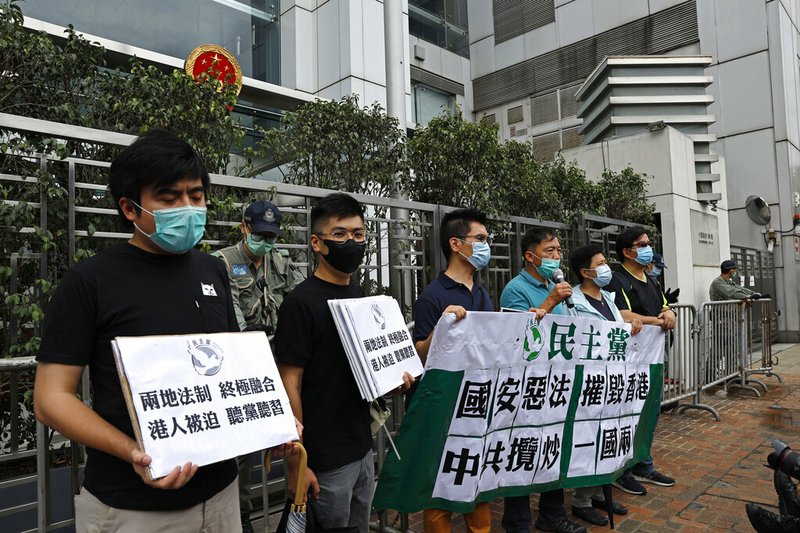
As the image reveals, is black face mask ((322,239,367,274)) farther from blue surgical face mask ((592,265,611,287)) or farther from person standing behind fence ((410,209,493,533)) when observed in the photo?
blue surgical face mask ((592,265,611,287))

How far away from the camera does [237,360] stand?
1.83 m

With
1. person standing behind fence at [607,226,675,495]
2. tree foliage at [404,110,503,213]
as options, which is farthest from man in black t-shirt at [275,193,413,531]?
tree foliage at [404,110,503,213]

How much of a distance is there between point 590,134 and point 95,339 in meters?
14.6

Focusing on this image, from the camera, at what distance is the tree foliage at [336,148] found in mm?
6223

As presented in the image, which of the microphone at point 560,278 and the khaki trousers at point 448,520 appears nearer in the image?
the khaki trousers at point 448,520

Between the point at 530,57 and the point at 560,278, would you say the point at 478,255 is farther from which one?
the point at 530,57

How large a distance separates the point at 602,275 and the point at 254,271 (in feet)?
9.03

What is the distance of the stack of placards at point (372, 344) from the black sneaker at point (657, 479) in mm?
3288

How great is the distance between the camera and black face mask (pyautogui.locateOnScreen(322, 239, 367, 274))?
2551 millimetres

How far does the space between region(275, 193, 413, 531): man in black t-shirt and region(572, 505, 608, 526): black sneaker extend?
2242mm

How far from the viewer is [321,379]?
2428 mm

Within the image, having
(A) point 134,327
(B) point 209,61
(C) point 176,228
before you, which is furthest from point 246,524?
(B) point 209,61

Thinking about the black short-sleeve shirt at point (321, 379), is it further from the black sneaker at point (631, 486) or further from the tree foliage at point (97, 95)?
the black sneaker at point (631, 486)

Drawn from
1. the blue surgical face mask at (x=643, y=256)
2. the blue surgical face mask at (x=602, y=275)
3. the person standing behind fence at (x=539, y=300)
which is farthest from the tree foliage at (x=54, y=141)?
the blue surgical face mask at (x=643, y=256)
